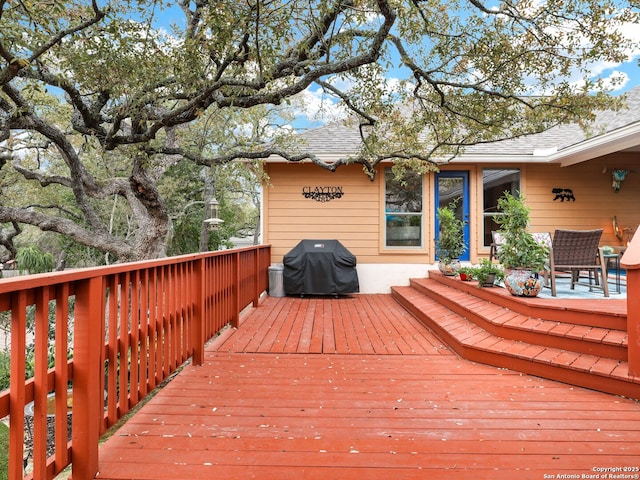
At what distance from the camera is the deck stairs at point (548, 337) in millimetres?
2672

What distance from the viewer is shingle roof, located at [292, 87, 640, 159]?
20.9 feet

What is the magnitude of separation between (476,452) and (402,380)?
3.22 ft

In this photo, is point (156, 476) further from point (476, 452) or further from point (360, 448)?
point (476, 452)

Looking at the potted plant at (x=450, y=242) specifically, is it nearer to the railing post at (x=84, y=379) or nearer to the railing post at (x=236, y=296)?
the railing post at (x=236, y=296)

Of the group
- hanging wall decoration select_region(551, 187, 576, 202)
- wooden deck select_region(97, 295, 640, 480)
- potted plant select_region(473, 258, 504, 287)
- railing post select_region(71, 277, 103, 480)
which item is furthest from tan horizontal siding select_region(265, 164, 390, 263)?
railing post select_region(71, 277, 103, 480)

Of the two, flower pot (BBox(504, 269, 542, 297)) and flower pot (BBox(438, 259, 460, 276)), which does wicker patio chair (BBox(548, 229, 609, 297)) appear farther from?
flower pot (BBox(438, 259, 460, 276))

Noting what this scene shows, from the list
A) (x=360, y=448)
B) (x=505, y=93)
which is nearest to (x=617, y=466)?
(x=360, y=448)

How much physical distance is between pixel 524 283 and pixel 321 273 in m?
3.43

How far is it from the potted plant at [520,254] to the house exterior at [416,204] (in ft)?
10.3

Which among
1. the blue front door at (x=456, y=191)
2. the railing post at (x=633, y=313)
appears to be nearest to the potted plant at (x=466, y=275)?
the blue front door at (x=456, y=191)

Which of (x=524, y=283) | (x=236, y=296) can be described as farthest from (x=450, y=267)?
(x=236, y=296)

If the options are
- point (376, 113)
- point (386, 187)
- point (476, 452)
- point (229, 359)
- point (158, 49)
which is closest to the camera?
point (476, 452)

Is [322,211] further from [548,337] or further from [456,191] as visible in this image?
[548,337]

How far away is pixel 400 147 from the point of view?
6215 mm
